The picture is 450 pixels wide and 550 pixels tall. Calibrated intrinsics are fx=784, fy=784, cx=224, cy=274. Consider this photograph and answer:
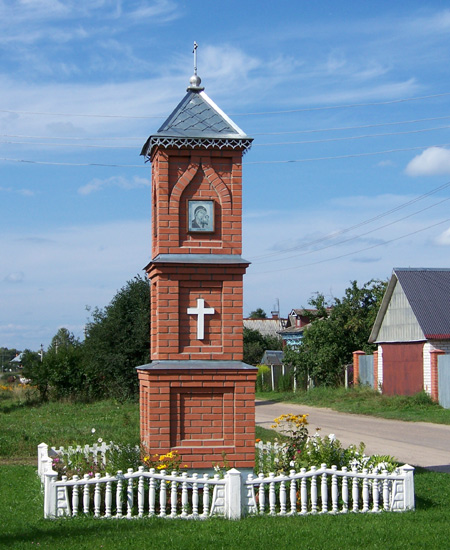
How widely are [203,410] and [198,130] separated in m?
3.32

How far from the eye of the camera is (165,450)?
8875 millimetres

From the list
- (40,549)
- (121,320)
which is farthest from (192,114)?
(121,320)

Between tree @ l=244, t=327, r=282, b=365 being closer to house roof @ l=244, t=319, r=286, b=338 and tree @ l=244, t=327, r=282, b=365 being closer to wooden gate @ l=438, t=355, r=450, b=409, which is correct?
house roof @ l=244, t=319, r=286, b=338

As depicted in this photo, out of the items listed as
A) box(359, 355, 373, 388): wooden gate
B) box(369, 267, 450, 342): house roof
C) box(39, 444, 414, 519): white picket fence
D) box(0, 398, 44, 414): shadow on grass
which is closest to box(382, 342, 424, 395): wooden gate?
box(369, 267, 450, 342): house roof

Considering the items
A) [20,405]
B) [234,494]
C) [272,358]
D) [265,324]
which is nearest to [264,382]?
[272,358]

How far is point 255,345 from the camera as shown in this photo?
6272 centimetres

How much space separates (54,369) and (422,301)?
13.8m

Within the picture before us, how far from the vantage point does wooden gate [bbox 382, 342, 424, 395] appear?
89.8 feet

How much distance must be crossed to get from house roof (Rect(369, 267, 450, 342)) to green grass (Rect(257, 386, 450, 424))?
233cm

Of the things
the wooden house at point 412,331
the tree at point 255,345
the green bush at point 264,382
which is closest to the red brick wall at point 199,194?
the wooden house at point 412,331

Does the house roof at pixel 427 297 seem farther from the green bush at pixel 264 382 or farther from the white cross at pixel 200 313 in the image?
the white cross at pixel 200 313

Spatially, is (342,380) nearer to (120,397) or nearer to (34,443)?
(120,397)

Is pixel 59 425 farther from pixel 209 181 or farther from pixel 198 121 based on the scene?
pixel 198 121

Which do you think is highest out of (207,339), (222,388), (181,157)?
(181,157)
